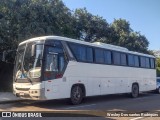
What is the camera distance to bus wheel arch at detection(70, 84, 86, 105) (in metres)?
15.2

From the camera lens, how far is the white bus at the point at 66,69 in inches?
542

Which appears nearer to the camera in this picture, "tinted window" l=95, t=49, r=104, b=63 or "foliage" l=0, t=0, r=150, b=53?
"tinted window" l=95, t=49, r=104, b=63

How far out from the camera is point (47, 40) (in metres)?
14.1

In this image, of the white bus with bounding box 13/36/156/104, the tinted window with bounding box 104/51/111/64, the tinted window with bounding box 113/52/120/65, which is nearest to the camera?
the white bus with bounding box 13/36/156/104

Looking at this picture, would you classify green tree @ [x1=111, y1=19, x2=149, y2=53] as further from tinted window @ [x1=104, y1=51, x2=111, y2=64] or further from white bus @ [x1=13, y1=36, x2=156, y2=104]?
tinted window @ [x1=104, y1=51, x2=111, y2=64]

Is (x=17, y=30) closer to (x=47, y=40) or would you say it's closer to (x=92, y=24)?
(x=47, y=40)

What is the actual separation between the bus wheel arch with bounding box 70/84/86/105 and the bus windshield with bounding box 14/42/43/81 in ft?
8.04

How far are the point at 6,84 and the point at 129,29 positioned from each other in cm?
2265

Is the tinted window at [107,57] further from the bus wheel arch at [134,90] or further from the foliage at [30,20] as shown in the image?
the foliage at [30,20]

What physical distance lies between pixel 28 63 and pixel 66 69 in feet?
6.44

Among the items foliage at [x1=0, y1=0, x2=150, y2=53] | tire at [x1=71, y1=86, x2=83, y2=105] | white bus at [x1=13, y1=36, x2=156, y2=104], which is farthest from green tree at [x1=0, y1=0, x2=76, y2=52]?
tire at [x1=71, y1=86, x2=83, y2=105]

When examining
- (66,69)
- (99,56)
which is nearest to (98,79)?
(99,56)

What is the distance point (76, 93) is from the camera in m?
15.5

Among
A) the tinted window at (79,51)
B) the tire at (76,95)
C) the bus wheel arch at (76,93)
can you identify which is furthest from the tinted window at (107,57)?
the tire at (76,95)
